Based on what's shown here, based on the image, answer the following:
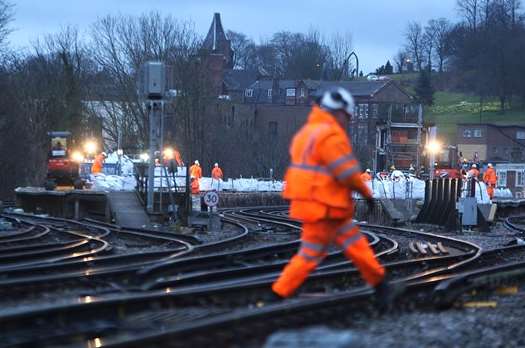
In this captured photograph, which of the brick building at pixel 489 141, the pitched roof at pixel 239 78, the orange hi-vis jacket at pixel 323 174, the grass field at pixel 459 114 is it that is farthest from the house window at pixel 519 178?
the orange hi-vis jacket at pixel 323 174

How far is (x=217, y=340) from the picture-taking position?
24.2 feet

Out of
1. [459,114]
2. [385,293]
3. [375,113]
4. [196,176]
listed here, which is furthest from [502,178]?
[385,293]

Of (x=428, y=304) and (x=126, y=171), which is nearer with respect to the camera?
(x=428, y=304)

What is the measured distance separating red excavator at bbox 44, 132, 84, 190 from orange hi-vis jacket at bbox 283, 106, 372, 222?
27.1 m

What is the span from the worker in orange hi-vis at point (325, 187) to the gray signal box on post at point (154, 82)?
53.7ft

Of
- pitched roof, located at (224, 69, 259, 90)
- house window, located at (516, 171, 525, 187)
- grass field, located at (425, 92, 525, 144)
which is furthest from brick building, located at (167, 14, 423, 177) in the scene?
pitched roof, located at (224, 69, 259, 90)

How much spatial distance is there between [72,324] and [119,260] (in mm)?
5658

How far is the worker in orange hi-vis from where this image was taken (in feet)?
25.7

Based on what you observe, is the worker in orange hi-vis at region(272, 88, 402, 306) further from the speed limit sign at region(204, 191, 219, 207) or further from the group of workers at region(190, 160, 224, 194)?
the group of workers at region(190, 160, 224, 194)

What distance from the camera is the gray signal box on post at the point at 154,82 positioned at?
2427 cm

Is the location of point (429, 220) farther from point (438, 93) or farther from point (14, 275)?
point (438, 93)

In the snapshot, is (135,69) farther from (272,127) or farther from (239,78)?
(239,78)

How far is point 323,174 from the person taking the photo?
310 inches

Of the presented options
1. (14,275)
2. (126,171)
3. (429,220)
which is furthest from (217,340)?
(126,171)
